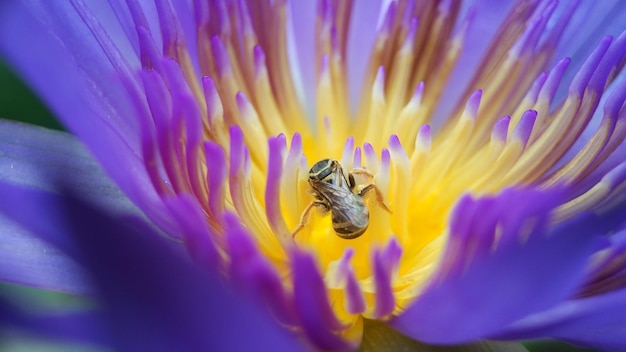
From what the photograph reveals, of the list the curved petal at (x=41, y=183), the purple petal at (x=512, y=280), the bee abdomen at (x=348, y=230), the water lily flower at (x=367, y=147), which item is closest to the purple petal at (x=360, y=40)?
the water lily flower at (x=367, y=147)

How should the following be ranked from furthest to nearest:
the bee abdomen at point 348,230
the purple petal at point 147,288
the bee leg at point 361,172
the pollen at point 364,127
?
1. the bee leg at point 361,172
2. the bee abdomen at point 348,230
3. the pollen at point 364,127
4. the purple petal at point 147,288

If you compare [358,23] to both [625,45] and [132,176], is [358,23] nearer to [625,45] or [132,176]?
[625,45]

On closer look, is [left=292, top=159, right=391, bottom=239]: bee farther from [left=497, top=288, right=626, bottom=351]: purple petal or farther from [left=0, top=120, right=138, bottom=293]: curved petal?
[left=497, top=288, right=626, bottom=351]: purple petal

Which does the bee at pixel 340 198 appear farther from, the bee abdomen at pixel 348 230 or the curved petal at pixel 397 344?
the curved petal at pixel 397 344

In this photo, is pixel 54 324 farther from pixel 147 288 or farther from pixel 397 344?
pixel 397 344

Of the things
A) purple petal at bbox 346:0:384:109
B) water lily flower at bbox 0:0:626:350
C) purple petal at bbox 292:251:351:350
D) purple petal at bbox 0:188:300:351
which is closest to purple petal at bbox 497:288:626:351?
water lily flower at bbox 0:0:626:350

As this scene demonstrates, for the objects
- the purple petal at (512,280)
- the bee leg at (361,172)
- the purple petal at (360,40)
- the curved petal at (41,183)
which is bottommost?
the purple petal at (512,280)

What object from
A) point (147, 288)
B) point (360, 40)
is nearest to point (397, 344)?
point (147, 288)
